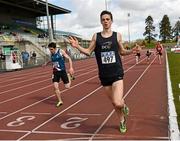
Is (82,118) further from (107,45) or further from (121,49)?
(107,45)

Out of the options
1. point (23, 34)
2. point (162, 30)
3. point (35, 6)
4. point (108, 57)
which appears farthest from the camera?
point (162, 30)

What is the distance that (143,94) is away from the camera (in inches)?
525

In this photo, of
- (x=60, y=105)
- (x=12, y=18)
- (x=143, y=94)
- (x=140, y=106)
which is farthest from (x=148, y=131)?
(x=12, y=18)

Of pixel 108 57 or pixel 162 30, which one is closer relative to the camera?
pixel 108 57

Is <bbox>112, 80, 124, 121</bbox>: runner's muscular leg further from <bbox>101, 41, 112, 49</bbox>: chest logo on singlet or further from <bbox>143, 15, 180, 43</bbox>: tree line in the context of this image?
<bbox>143, 15, 180, 43</bbox>: tree line

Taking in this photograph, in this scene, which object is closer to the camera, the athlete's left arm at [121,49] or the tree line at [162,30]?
the athlete's left arm at [121,49]

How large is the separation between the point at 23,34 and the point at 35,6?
1052cm

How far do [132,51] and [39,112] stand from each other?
12.7ft

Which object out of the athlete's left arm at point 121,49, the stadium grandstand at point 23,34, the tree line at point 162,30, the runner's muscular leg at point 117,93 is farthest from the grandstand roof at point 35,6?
the tree line at point 162,30

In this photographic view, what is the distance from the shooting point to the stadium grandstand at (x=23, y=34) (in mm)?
40444

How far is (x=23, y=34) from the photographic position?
182 ft

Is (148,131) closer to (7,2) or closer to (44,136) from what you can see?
(44,136)

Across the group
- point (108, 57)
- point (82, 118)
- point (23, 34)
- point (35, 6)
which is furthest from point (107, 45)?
point (35, 6)

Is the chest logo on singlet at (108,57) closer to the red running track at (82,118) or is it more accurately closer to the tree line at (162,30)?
the red running track at (82,118)
